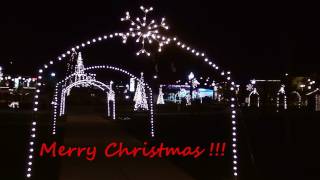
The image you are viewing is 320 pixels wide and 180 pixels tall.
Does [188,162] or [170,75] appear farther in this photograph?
[170,75]

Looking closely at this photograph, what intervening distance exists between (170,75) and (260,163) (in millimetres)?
51224

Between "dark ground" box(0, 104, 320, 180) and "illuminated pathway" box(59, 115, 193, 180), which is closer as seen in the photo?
"illuminated pathway" box(59, 115, 193, 180)

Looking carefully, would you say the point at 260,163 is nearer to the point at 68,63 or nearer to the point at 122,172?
the point at 122,172

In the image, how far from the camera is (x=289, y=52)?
14000 millimetres

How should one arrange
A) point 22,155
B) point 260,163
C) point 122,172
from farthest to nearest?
point 22,155 < point 260,163 < point 122,172

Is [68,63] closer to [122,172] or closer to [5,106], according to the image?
[5,106]

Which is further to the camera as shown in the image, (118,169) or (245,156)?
(245,156)

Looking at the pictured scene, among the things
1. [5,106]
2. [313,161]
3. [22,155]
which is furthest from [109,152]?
[5,106]

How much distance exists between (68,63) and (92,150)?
3921cm

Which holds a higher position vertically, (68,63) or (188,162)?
(68,63)

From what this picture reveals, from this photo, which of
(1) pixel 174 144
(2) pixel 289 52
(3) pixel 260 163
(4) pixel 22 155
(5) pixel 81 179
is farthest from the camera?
(1) pixel 174 144

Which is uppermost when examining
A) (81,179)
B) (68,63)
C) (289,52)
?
(68,63)

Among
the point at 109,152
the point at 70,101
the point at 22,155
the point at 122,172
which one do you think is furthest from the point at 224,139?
the point at 70,101

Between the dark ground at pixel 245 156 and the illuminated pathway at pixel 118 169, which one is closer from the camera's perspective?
the illuminated pathway at pixel 118 169
